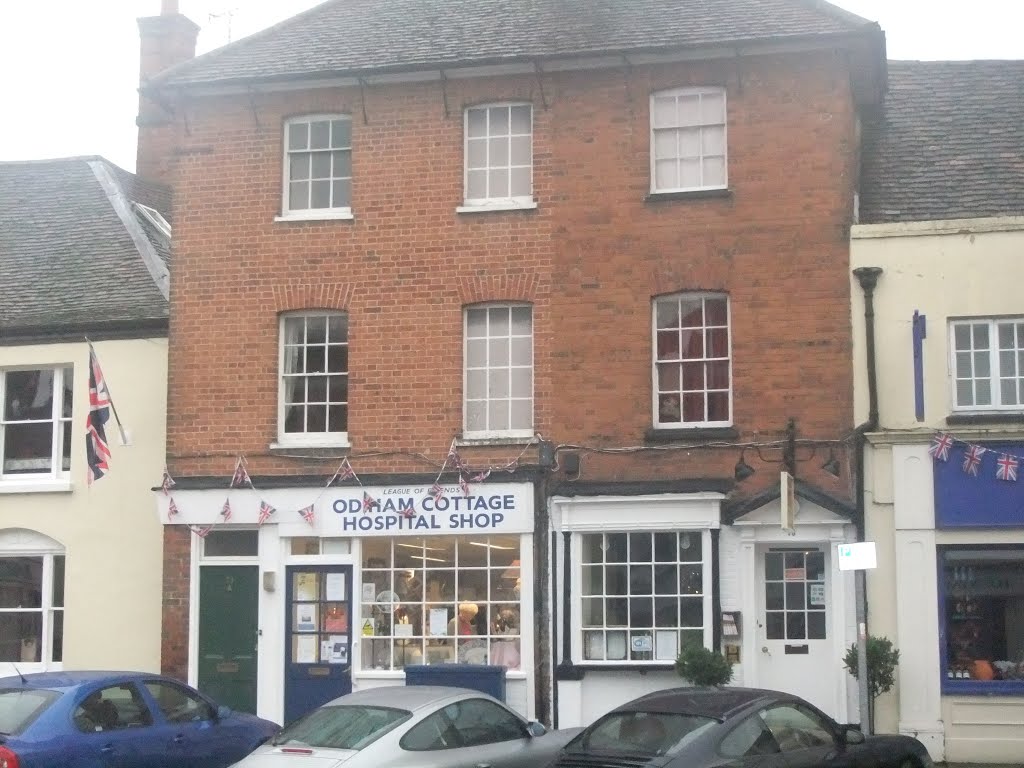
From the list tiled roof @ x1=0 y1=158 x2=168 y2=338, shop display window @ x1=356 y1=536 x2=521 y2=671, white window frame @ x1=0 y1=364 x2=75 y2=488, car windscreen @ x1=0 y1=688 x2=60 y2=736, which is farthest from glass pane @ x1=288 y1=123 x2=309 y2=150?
car windscreen @ x1=0 y1=688 x2=60 y2=736

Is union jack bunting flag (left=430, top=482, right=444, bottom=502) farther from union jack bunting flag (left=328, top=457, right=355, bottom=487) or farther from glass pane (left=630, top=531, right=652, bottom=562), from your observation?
glass pane (left=630, top=531, right=652, bottom=562)

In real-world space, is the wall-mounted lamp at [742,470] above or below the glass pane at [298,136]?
below

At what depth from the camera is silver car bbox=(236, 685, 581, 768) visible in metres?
12.5

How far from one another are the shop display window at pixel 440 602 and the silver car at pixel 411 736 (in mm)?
5580

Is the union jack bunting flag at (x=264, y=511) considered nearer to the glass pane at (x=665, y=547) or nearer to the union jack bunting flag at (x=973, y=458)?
the glass pane at (x=665, y=547)

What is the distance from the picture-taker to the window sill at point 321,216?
20.6m

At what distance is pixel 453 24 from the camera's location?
71.3 ft

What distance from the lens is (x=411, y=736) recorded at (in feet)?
41.8

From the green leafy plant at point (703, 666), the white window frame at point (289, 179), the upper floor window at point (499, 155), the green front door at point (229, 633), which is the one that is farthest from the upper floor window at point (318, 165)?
the green leafy plant at point (703, 666)

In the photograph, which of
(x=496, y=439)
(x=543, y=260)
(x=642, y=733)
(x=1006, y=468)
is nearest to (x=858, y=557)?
(x=642, y=733)

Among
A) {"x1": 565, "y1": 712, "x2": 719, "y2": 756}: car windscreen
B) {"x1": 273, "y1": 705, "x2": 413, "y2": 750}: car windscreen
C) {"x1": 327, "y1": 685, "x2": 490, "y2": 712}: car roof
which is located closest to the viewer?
{"x1": 565, "y1": 712, "x2": 719, "y2": 756}: car windscreen

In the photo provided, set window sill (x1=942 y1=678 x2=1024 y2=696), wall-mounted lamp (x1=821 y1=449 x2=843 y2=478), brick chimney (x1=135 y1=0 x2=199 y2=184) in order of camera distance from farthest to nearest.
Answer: brick chimney (x1=135 y1=0 x2=199 y2=184)
wall-mounted lamp (x1=821 y1=449 x2=843 y2=478)
window sill (x1=942 y1=678 x2=1024 y2=696)

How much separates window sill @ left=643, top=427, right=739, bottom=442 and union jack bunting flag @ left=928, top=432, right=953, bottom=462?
2440mm

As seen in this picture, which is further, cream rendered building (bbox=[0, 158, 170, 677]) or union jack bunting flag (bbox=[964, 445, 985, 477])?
cream rendered building (bbox=[0, 158, 170, 677])
